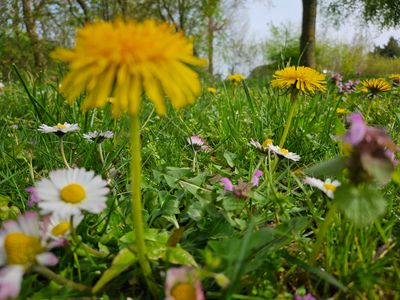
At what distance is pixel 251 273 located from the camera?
2.44 feet

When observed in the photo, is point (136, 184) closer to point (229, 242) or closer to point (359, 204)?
point (229, 242)

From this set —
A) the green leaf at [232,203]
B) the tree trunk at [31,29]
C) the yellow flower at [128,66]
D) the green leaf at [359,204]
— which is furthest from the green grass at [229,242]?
the tree trunk at [31,29]

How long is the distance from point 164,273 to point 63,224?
0.73 ft

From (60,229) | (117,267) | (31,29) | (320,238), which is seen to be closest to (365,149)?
(320,238)

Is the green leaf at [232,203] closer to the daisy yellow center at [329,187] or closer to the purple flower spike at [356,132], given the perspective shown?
the daisy yellow center at [329,187]

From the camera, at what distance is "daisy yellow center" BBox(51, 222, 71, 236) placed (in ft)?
2.35

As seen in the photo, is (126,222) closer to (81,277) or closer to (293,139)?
(81,277)

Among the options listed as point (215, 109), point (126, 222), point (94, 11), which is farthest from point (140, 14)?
point (126, 222)

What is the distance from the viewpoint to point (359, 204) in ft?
2.06

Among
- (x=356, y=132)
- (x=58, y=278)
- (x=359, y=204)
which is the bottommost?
(x=58, y=278)

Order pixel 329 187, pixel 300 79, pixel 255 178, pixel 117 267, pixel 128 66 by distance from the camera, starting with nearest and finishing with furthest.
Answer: pixel 128 66 → pixel 117 267 → pixel 329 187 → pixel 255 178 → pixel 300 79

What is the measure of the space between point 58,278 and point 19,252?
9 centimetres

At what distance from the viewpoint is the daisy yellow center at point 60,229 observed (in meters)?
0.72

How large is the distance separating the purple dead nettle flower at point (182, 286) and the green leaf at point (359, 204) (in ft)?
0.91
